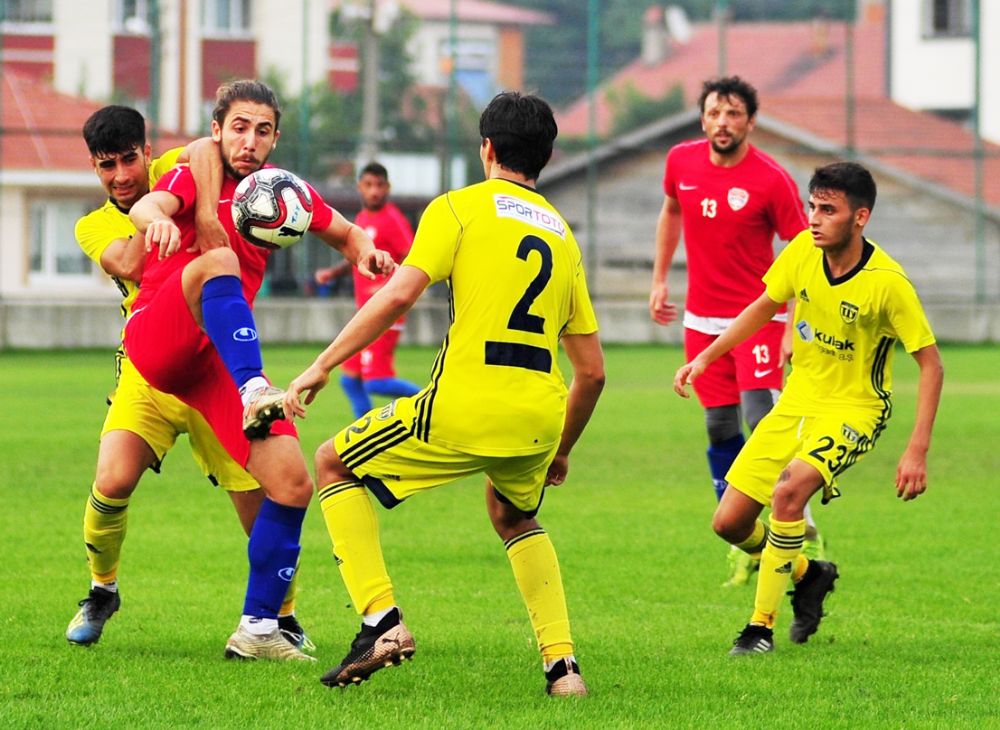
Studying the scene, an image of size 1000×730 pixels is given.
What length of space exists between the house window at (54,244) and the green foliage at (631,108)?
10.3m

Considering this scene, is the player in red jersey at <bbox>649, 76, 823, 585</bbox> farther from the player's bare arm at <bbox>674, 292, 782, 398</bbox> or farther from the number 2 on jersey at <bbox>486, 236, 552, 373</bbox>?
the number 2 on jersey at <bbox>486, 236, 552, 373</bbox>

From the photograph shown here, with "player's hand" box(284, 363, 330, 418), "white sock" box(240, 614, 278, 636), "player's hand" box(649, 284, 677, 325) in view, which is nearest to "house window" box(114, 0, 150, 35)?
"player's hand" box(649, 284, 677, 325)

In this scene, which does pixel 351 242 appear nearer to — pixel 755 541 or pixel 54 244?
pixel 755 541

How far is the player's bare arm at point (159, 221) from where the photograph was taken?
18.6 ft

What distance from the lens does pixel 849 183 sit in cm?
668

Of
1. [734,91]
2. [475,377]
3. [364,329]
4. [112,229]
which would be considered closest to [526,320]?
[475,377]

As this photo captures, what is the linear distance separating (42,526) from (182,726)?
4.81 m

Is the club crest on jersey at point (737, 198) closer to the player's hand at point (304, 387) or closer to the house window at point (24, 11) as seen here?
the player's hand at point (304, 387)

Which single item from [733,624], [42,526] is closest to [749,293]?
[733,624]

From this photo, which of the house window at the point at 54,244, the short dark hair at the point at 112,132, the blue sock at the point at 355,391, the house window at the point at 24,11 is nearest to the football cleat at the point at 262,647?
the short dark hair at the point at 112,132

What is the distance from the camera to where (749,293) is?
885 cm

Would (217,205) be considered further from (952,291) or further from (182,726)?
(952,291)

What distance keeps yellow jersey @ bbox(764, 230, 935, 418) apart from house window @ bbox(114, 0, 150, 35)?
24.0 m

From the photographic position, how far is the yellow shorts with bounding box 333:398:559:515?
546 cm
